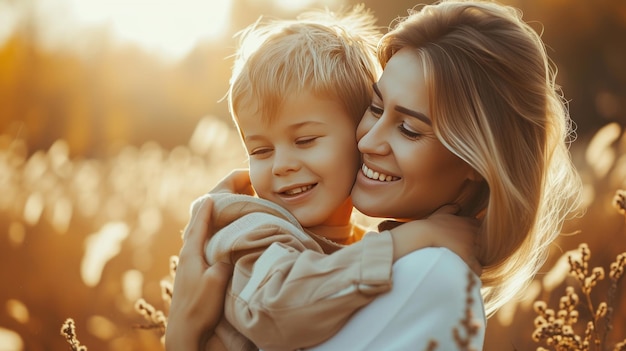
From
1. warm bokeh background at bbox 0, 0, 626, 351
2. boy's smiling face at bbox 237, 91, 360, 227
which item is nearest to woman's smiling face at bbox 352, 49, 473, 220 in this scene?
boy's smiling face at bbox 237, 91, 360, 227

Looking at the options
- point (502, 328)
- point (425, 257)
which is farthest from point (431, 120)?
point (502, 328)

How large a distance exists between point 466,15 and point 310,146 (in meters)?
0.57

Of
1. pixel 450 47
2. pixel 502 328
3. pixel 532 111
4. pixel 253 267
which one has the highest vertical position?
pixel 450 47

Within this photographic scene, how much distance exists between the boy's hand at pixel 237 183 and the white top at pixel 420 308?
832 mm

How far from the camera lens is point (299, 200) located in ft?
7.93

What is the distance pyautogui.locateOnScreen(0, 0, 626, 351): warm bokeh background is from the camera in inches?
138

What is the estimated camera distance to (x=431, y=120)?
2.08 metres

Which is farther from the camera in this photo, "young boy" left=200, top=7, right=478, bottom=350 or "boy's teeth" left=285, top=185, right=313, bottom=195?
"boy's teeth" left=285, top=185, right=313, bottom=195

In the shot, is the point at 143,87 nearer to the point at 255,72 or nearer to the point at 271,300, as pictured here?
the point at 255,72

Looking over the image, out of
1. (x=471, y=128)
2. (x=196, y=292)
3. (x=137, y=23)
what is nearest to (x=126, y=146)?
(x=137, y=23)

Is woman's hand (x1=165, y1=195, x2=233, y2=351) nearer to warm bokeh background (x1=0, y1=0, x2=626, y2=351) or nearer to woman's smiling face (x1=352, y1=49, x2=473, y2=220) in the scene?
woman's smiling face (x1=352, y1=49, x2=473, y2=220)

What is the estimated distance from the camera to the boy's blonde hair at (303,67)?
7.82ft

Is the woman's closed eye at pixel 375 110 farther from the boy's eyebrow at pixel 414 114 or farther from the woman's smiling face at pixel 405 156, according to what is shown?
the boy's eyebrow at pixel 414 114

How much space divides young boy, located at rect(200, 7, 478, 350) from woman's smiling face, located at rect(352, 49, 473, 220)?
0.58ft
